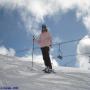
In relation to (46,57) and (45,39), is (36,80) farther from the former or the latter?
(45,39)

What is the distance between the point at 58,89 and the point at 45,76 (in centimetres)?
236

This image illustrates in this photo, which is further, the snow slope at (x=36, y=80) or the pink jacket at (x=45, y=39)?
the pink jacket at (x=45, y=39)

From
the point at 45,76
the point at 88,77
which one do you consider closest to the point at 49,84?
the point at 45,76

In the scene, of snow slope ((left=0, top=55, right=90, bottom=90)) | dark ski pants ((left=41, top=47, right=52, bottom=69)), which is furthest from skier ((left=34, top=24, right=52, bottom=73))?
snow slope ((left=0, top=55, right=90, bottom=90))

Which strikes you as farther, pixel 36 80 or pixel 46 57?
pixel 46 57

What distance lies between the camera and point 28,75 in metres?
12.4

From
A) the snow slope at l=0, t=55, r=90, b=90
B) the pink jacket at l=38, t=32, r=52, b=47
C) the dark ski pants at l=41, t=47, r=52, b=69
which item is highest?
the pink jacket at l=38, t=32, r=52, b=47

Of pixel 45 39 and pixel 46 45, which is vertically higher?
pixel 45 39

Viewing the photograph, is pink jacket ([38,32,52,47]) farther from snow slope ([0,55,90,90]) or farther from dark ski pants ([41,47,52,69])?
snow slope ([0,55,90,90])

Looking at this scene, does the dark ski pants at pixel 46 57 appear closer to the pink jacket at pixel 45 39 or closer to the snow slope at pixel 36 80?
the pink jacket at pixel 45 39

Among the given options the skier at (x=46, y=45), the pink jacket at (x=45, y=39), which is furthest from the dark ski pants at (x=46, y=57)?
the pink jacket at (x=45, y=39)

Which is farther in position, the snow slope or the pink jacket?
the pink jacket

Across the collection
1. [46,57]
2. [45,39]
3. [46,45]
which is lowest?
[46,57]

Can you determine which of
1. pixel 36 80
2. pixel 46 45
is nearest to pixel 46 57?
pixel 46 45
